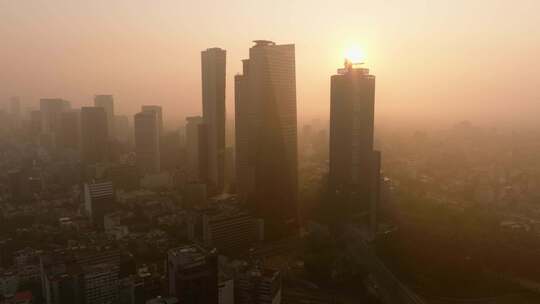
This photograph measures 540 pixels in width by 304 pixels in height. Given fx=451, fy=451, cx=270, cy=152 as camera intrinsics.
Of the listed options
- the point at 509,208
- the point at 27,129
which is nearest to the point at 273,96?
the point at 509,208

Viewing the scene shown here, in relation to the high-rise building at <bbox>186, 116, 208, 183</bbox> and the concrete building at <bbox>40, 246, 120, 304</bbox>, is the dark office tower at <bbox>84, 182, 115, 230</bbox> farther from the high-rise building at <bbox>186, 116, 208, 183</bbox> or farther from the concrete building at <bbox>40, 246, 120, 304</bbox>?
the concrete building at <bbox>40, 246, 120, 304</bbox>

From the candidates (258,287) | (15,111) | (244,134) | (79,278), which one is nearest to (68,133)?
(15,111)

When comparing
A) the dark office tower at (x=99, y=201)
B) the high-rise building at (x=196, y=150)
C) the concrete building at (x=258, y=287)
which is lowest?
the concrete building at (x=258, y=287)

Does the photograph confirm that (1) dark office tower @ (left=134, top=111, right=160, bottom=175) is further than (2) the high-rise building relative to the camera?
Yes

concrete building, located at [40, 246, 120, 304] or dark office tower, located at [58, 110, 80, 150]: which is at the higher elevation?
dark office tower, located at [58, 110, 80, 150]

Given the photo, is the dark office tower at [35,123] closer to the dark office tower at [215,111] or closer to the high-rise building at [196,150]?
the high-rise building at [196,150]

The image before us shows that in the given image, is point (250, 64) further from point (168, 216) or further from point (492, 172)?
point (492, 172)

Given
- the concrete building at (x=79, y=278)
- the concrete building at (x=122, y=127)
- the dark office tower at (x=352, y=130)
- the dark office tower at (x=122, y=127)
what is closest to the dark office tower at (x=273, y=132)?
the dark office tower at (x=352, y=130)

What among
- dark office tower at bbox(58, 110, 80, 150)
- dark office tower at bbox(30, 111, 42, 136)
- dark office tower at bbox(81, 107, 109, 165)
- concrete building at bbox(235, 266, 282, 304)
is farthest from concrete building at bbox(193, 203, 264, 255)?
dark office tower at bbox(30, 111, 42, 136)
